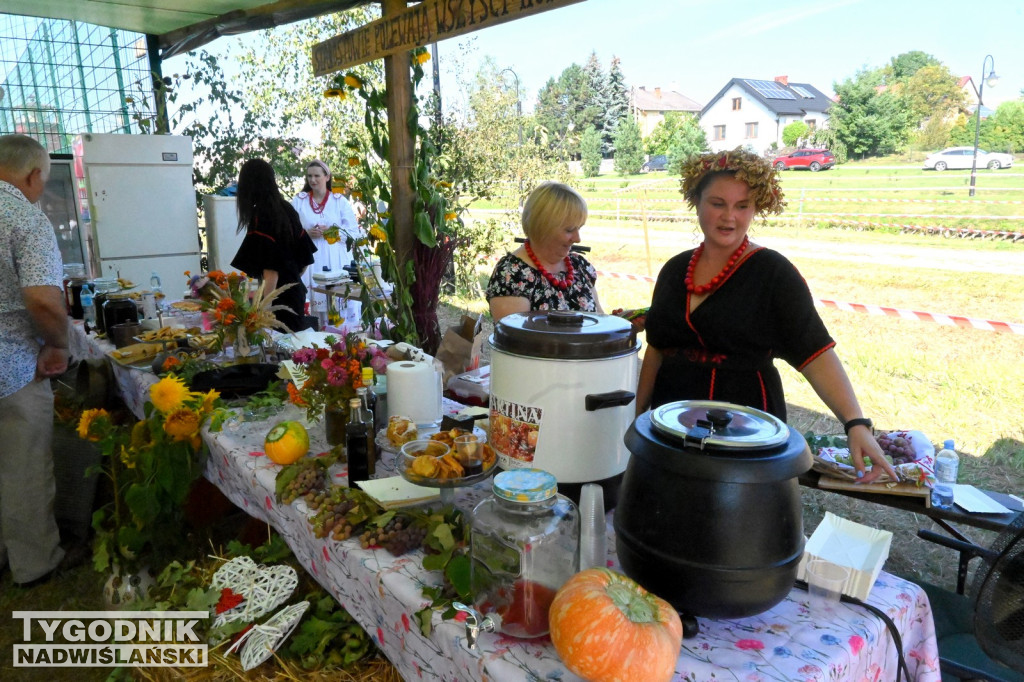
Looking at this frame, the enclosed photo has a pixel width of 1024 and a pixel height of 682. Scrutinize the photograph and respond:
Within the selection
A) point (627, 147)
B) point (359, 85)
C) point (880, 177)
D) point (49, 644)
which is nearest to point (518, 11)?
point (359, 85)

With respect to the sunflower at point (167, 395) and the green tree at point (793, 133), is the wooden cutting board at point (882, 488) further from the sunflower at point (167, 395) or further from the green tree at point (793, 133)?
the green tree at point (793, 133)

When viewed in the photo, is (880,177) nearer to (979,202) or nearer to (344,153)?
(979,202)

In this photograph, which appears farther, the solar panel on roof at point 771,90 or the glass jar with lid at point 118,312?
the solar panel on roof at point 771,90

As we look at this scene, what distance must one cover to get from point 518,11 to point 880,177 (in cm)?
1724

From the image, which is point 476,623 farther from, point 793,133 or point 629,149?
point 793,133

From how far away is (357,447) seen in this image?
1.67 m

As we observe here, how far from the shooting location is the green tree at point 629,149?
65.6 ft

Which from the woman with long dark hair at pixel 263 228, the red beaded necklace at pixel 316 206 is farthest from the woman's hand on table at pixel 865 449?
the red beaded necklace at pixel 316 206

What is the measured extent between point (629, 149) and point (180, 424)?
19459 millimetres

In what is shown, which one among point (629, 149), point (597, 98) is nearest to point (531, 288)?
point (629, 149)

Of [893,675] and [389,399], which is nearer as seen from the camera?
[893,675]

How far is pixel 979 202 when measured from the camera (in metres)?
12.9

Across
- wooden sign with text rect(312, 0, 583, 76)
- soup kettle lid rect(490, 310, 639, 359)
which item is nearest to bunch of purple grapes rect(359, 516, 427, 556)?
soup kettle lid rect(490, 310, 639, 359)

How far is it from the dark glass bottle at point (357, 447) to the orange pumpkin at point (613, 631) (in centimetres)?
80
